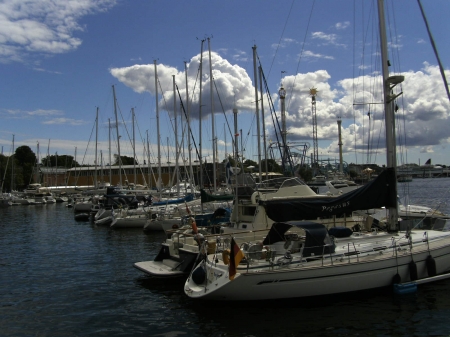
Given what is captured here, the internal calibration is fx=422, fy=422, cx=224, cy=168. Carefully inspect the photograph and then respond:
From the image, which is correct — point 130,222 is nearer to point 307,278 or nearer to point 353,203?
point 353,203

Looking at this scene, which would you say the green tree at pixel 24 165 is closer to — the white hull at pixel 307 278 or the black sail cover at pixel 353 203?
the black sail cover at pixel 353 203

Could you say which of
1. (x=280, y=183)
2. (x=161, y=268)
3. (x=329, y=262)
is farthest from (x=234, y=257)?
(x=280, y=183)

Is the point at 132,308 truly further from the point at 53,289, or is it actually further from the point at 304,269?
the point at 304,269

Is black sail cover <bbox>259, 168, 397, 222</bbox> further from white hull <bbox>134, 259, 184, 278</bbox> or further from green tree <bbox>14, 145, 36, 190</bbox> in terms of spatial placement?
green tree <bbox>14, 145, 36, 190</bbox>

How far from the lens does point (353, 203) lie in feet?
51.1

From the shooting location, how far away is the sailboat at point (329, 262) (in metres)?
12.2

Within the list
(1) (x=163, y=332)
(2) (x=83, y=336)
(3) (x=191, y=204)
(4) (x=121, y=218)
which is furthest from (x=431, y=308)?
(4) (x=121, y=218)

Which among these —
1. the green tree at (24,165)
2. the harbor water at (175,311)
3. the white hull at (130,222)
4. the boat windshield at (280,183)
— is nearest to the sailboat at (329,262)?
the harbor water at (175,311)

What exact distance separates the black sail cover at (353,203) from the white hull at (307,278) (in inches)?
90.1

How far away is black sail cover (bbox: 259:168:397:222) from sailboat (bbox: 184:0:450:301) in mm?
52

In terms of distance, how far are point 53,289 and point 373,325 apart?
1139 centimetres

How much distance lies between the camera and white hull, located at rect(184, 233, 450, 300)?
1207cm

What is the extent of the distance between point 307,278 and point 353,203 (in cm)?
444

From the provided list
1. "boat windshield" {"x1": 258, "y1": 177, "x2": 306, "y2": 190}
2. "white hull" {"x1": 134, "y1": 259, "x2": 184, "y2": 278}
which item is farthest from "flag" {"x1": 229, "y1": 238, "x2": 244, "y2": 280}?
"boat windshield" {"x1": 258, "y1": 177, "x2": 306, "y2": 190}
